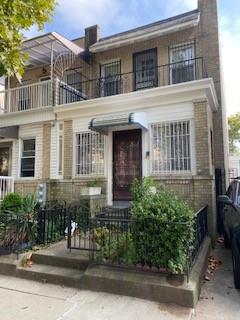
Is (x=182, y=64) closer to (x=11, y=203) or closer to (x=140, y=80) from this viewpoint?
(x=140, y=80)

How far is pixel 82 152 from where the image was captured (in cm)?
1009

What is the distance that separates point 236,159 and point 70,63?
37.0ft

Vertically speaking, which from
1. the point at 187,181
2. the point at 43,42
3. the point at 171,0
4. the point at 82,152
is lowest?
the point at 187,181

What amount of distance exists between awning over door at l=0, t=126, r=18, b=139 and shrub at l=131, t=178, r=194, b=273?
8.39 meters

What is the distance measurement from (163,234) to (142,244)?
0.41 meters

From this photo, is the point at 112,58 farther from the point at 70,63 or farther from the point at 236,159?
the point at 236,159

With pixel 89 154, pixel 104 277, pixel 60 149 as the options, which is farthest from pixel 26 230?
pixel 60 149

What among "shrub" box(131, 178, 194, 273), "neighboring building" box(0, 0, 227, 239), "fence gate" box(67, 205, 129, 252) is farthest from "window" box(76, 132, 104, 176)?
"shrub" box(131, 178, 194, 273)

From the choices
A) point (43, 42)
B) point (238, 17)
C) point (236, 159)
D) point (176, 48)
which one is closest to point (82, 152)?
point (43, 42)

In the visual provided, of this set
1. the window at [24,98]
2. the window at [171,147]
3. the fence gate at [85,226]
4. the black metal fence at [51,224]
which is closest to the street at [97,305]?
the fence gate at [85,226]

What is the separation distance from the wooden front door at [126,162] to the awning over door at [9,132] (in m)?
4.62

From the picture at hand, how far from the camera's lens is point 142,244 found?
4.39 meters

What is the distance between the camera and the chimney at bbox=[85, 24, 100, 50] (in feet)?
43.7

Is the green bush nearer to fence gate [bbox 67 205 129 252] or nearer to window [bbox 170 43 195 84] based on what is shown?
fence gate [bbox 67 205 129 252]
